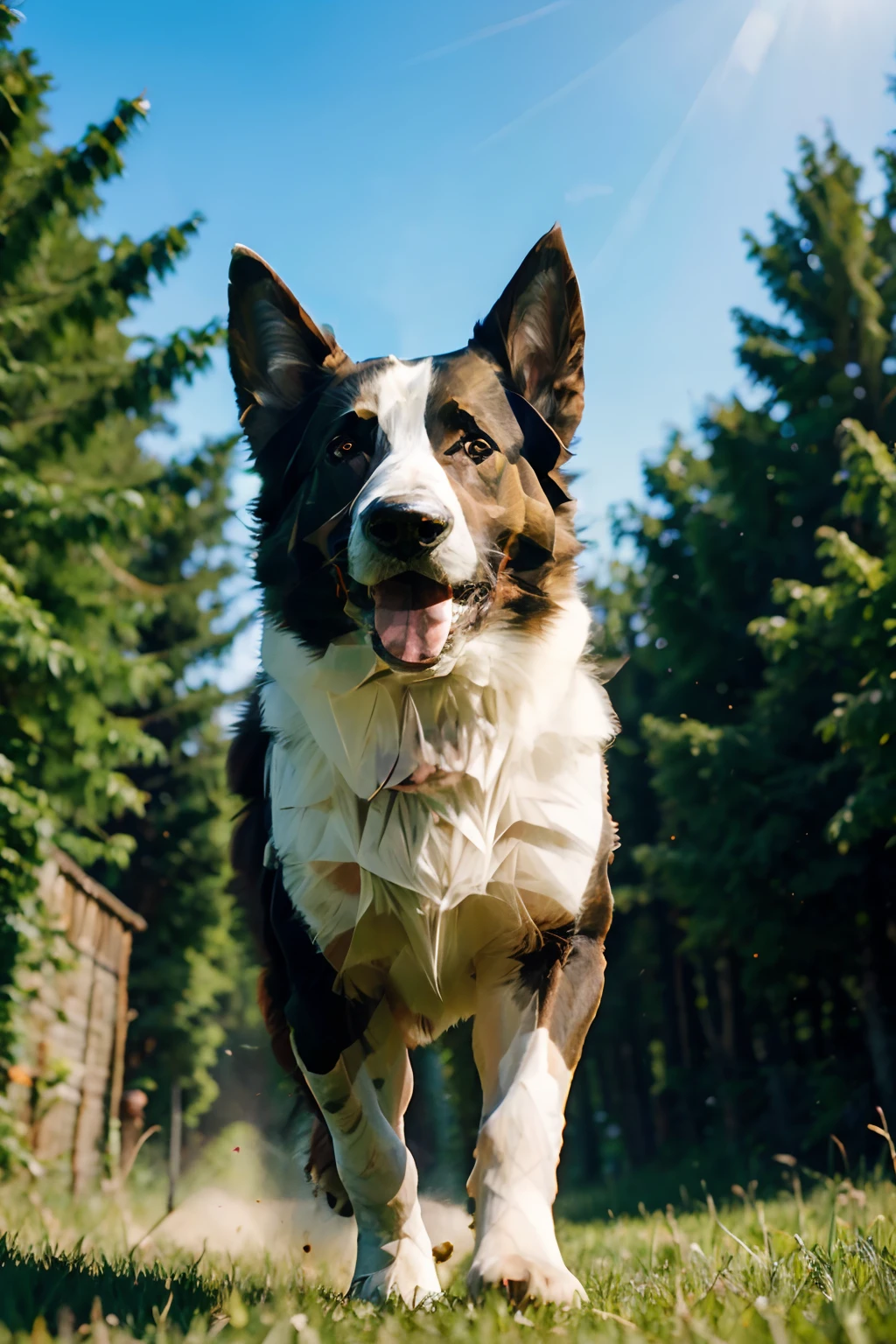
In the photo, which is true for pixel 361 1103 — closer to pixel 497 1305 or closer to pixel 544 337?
pixel 497 1305

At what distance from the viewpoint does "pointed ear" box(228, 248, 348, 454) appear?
3.49 meters

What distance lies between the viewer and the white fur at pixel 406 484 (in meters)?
2.73

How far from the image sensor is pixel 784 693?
11750mm

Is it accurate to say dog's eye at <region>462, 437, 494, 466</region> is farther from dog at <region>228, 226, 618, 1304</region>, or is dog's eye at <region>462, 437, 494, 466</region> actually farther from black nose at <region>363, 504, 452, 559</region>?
black nose at <region>363, 504, 452, 559</region>

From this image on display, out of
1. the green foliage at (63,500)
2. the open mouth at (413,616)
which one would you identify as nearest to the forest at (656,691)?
the green foliage at (63,500)

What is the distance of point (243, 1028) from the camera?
35906mm

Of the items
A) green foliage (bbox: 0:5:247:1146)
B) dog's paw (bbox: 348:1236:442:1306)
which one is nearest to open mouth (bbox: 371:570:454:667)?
dog's paw (bbox: 348:1236:442:1306)

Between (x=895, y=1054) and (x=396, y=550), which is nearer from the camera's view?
(x=396, y=550)

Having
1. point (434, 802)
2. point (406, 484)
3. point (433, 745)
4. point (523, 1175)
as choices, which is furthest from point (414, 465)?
point (523, 1175)

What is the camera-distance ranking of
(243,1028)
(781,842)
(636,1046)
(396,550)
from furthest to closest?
1. (243,1028)
2. (636,1046)
3. (781,842)
4. (396,550)

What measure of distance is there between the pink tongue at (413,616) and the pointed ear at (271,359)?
36.1 inches

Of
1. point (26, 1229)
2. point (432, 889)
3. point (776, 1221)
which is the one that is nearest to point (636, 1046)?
point (776, 1221)

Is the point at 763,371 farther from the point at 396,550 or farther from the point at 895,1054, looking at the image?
the point at 396,550

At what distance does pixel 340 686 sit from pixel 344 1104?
44.8 inches
